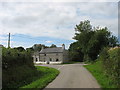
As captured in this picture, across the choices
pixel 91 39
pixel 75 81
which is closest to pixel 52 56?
pixel 91 39

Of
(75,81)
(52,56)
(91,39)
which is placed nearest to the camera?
(75,81)

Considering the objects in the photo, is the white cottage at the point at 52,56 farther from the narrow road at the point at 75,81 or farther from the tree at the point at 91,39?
the narrow road at the point at 75,81

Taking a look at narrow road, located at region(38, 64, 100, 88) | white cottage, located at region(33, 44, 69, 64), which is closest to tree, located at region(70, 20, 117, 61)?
white cottage, located at region(33, 44, 69, 64)

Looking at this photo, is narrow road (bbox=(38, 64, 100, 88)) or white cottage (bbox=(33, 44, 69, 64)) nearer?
narrow road (bbox=(38, 64, 100, 88))

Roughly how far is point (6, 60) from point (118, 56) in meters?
9.32

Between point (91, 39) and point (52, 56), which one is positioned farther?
point (52, 56)

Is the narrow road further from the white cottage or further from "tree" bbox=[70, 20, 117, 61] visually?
the white cottage

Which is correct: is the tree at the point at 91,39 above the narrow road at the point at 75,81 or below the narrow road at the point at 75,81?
above

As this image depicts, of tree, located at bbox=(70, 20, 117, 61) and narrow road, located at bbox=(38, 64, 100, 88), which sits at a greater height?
tree, located at bbox=(70, 20, 117, 61)

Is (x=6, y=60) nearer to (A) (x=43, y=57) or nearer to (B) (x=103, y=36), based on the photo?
(B) (x=103, y=36)

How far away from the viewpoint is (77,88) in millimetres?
11188

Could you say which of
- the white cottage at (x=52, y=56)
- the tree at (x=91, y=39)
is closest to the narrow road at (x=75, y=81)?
the tree at (x=91, y=39)

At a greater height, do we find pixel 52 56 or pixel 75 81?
pixel 52 56

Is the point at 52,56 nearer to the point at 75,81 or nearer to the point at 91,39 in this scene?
the point at 91,39
